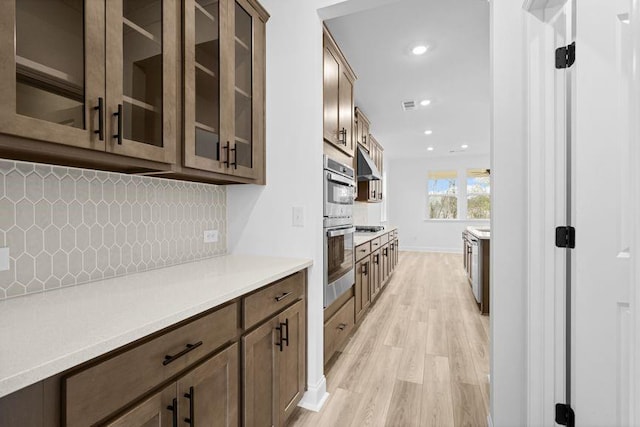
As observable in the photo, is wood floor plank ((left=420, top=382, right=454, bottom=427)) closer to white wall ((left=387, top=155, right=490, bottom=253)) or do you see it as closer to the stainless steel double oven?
the stainless steel double oven

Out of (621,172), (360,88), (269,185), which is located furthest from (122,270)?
(360,88)

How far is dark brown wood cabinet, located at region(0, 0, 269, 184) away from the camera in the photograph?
0.89m

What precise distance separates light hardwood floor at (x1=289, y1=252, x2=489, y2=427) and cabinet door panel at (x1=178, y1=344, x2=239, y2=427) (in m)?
0.75

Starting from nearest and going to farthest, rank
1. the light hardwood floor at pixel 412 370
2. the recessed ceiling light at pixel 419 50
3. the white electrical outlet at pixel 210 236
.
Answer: the light hardwood floor at pixel 412 370 < the white electrical outlet at pixel 210 236 < the recessed ceiling light at pixel 419 50

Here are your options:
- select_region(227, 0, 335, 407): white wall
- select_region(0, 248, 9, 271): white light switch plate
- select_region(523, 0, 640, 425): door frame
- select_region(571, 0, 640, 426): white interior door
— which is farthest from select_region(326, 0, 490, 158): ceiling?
select_region(0, 248, 9, 271): white light switch plate

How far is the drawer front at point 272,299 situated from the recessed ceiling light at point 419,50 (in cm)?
233

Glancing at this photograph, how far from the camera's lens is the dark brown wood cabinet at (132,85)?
35.0 inches

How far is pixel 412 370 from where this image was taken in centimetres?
232

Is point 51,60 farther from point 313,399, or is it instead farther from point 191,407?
point 313,399

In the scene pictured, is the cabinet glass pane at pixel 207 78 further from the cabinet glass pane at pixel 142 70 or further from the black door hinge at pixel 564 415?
the black door hinge at pixel 564 415

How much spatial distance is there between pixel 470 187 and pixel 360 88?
5.95 m

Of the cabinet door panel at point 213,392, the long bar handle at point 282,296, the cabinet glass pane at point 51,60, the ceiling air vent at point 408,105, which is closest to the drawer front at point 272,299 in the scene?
the long bar handle at point 282,296

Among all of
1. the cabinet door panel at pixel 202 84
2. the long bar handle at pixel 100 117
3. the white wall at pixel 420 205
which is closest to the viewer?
the long bar handle at pixel 100 117

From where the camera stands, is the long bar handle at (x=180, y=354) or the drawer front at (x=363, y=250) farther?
the drawer front at (x=363, y=250)
